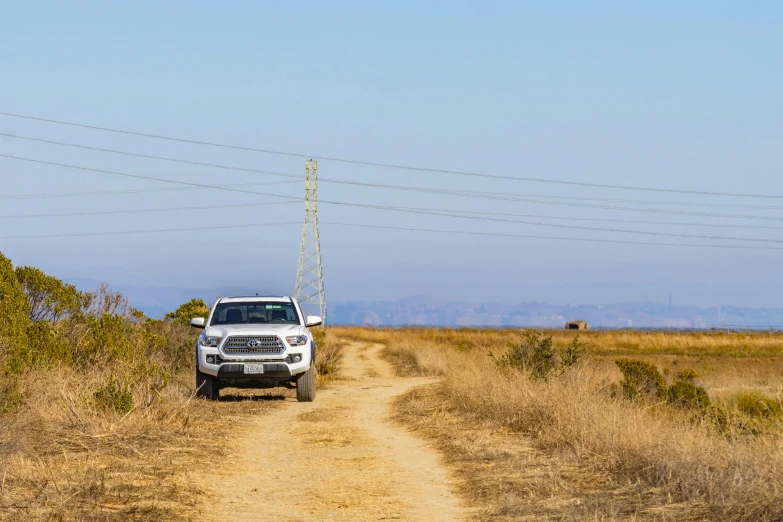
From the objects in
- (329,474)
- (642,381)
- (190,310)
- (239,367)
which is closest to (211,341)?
(239,367)

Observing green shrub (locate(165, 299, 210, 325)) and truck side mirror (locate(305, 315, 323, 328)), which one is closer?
truck side mirror (locate(305, 315, 323, 328))

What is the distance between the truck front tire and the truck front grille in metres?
0.96

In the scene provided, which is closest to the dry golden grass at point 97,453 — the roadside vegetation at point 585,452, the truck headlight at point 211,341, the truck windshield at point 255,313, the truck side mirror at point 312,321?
the truck headlight at point 211,341

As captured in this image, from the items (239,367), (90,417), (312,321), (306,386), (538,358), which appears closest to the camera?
(90,417)

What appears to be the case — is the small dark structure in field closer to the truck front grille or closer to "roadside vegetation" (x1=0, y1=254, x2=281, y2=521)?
"roadside vegetation" (x1=0, y1=254, x2=281, y2=521)

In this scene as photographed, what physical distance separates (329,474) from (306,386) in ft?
29.5

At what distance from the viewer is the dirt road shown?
27.6 feet

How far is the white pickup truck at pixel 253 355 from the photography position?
1823 cm

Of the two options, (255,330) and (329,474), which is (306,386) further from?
(329,474)

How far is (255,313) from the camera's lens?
65.3 ft

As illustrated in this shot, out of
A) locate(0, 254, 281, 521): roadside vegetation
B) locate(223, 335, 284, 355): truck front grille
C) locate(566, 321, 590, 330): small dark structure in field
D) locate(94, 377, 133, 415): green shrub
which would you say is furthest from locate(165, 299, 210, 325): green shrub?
locate(566, 321, 590, 330): small dark structure in field

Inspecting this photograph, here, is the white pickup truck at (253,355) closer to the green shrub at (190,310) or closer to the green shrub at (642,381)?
the green shrub at (642,381)

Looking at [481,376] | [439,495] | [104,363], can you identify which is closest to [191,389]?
[104,363]

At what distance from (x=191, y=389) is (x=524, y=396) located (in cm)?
816
